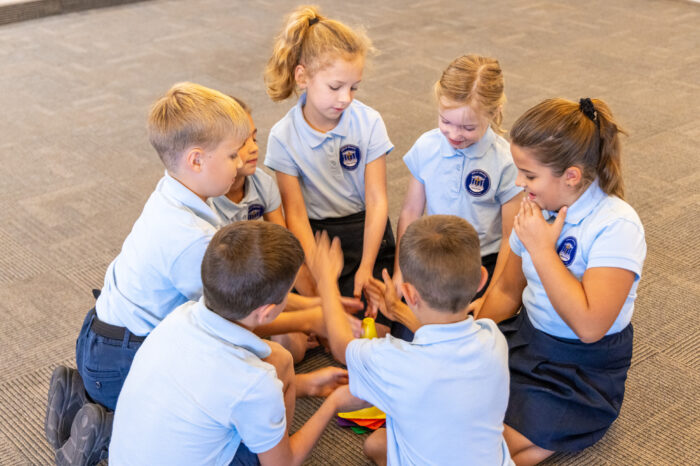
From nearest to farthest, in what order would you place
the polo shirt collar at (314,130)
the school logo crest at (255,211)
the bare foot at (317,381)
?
the bare foot at (317,381) → the school logo crest at (255,211) → the polo shirt collar at (314,130)

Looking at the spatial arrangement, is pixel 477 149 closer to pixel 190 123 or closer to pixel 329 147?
pixel 329 147

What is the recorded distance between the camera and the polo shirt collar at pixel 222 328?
127cm

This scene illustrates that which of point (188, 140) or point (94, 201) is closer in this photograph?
point (188, 140)

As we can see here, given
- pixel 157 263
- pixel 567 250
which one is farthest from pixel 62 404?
pixel 567 250

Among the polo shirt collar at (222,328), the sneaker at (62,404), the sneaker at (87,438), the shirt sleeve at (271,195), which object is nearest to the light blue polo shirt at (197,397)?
the polo shirt collar at (222,328)

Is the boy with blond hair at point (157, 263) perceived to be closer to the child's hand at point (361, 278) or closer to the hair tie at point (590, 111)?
the child's hand at point (361, 278)

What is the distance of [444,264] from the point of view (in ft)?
4.06

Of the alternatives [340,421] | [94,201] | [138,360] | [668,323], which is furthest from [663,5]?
[138,360]

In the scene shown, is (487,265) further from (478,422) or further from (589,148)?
(478,422)

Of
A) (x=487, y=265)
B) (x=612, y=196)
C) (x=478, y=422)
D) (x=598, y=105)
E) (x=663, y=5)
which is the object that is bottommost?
(x=663, y=5)

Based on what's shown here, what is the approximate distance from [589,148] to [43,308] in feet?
5.31

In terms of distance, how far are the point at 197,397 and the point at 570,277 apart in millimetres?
774

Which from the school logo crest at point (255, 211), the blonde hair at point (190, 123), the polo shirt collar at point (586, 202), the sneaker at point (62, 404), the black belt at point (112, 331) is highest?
the blonde hair at point (190, 123)

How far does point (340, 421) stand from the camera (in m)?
1.73
